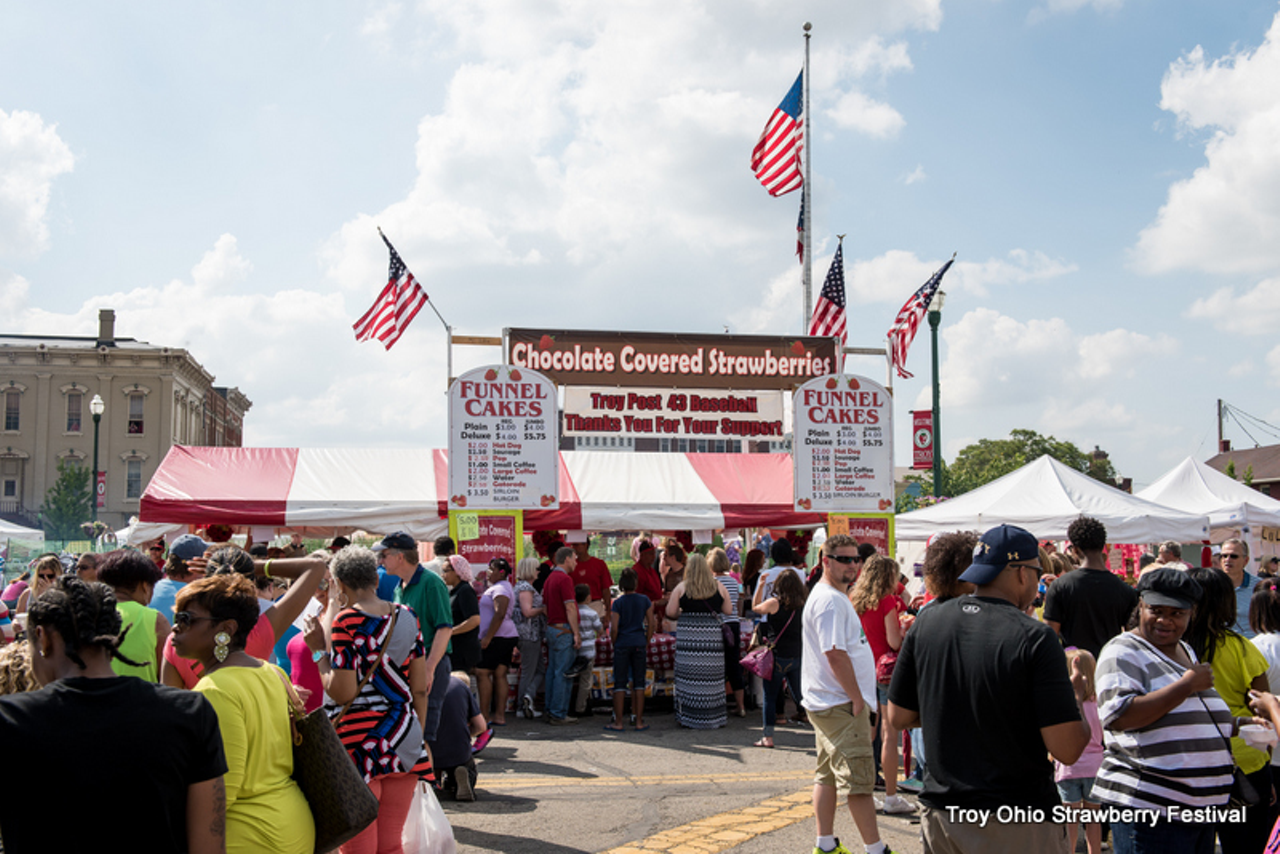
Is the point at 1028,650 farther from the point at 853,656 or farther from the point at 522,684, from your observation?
the point at 522,684

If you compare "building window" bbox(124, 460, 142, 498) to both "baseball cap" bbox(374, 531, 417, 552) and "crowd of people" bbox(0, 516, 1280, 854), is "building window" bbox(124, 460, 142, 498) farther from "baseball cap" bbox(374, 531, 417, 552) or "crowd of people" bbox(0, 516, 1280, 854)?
"baseball cap" bbox(374, 531, 417, 552)

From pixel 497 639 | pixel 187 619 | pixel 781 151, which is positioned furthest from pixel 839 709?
pixel 781 151

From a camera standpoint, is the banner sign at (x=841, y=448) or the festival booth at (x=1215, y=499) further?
the festival booth at (x=1215, y=499)

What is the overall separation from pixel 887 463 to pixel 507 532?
17.5ft

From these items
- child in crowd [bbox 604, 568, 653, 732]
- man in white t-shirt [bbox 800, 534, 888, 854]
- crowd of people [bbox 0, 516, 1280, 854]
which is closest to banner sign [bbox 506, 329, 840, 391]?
child in crowd [bbox 604, 568, 653, 732]

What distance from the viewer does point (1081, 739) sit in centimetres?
316

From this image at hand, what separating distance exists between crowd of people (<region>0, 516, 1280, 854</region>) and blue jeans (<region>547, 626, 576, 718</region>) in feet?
10.8

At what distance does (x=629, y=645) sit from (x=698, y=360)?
648 centimetres

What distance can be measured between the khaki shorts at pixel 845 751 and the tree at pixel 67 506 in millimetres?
62763

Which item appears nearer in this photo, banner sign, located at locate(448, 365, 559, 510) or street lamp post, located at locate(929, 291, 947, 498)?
banner sign, located at locate(448, 365, 559, 510)

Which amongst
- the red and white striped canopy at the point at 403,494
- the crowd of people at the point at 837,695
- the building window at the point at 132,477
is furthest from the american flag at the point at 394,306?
the building window at the point at 132,477

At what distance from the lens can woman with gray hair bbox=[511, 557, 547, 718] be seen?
11.4 m

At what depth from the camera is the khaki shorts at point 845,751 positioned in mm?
5418

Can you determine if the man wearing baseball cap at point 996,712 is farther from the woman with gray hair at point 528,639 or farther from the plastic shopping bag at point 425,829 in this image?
the woman with gray hair at point 528,639
